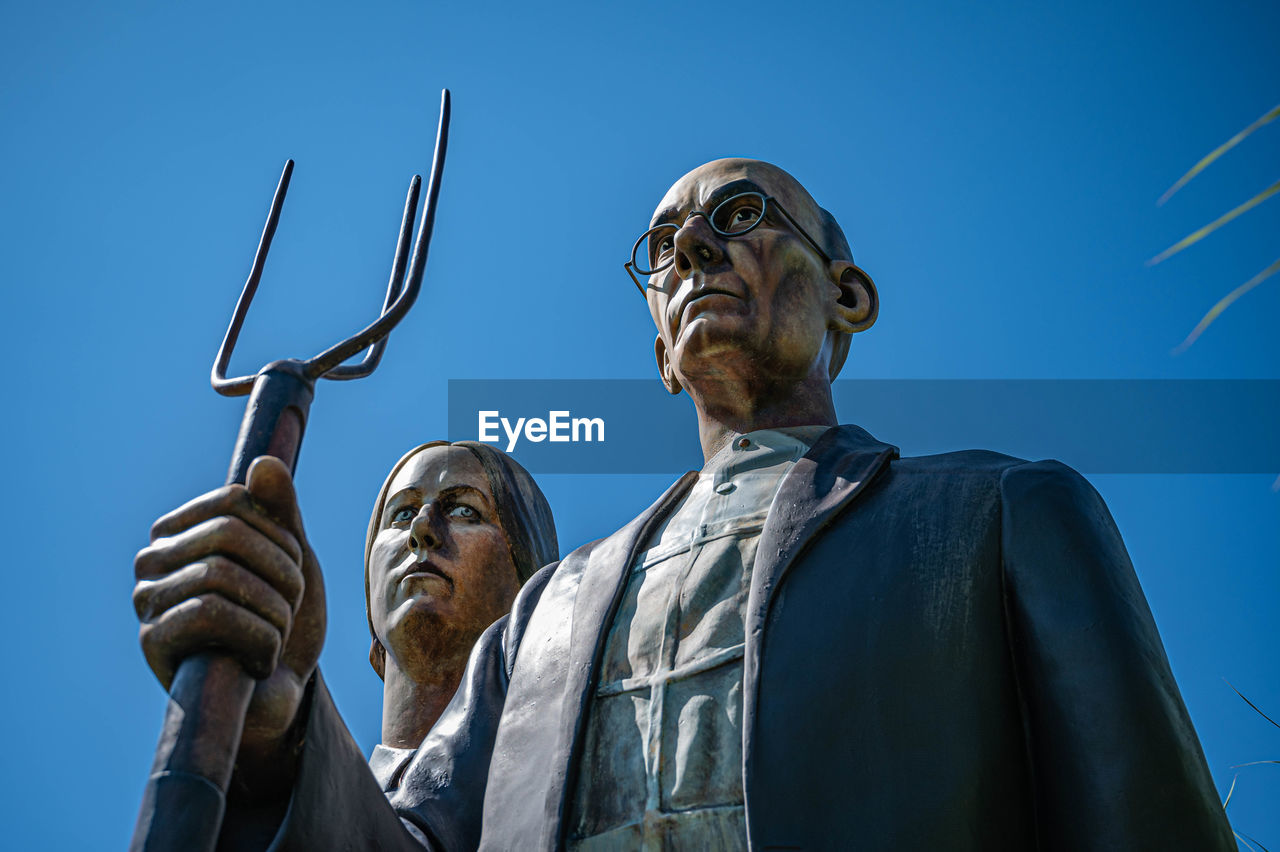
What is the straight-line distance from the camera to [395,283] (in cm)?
473

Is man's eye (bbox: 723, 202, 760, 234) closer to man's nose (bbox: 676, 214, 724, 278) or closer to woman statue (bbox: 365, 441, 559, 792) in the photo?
man's nose (bbox: 676, 214, 724, 278)

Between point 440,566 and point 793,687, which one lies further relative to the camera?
point 440,566

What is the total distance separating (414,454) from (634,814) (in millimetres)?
3862

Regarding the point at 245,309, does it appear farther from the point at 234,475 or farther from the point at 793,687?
the point at 793,687

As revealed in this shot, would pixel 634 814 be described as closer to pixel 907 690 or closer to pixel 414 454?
pixel 907 690

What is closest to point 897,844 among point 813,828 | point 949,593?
point 813,828

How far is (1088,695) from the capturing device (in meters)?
4.40

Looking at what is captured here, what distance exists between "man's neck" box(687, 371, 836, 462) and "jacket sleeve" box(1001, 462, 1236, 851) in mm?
1114

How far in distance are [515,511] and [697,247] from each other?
2.34m

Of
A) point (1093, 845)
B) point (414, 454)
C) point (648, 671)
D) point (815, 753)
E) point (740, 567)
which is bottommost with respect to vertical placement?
point (1093, 845)

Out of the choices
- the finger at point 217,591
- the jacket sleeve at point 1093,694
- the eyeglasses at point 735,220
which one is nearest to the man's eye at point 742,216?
the eyeglasses at point 735,220

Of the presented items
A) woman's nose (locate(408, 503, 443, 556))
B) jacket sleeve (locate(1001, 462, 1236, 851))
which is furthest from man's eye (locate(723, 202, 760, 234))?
woman's nose (locate(408, 503, 443, 556))

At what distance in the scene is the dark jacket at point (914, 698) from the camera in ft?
14.0

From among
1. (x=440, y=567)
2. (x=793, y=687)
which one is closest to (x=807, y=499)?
(x=793, y=687)
